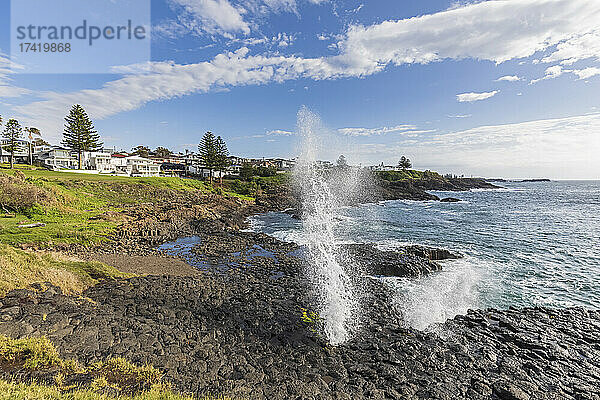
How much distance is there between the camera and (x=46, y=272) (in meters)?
14.8

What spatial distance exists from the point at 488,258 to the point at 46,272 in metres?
34.3

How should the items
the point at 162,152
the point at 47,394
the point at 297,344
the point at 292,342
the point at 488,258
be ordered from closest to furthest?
the point at 47,394, the point at 297,344, the point at 292,342, the point at 488,258, the point at 162,152

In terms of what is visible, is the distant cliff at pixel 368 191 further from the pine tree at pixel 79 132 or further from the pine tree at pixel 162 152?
the pine tree at pixel 162 152

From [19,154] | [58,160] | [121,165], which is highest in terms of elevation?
[19,154]

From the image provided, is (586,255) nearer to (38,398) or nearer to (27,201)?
(38,398)

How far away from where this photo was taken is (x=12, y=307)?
11148 millimetres

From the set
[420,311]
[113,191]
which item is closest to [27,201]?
[113,191]

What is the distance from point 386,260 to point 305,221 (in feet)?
75.2

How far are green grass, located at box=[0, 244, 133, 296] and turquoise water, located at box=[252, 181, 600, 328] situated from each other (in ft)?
59.5

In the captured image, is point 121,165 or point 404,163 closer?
point 121,165

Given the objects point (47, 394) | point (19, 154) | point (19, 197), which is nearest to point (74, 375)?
point (47, 394)

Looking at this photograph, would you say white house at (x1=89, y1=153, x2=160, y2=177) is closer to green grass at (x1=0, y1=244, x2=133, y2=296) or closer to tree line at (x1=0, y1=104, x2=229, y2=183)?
tree line at (x1=0, y1=104, x2=229, y2=183)

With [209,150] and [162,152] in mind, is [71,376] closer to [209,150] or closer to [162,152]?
[209,150]

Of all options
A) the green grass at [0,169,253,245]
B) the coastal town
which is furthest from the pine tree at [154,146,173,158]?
the green grass at [0,169,253,245]
